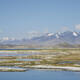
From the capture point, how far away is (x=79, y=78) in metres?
18.9

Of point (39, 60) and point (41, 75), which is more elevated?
point (39, 60)

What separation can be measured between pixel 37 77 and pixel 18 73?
7.43ft

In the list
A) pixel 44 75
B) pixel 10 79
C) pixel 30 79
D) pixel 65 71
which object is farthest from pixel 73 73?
pixel 10 79

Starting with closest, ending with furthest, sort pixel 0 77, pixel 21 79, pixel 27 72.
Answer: pixel 21 79 < pixel 0 77 < pixel 27 72

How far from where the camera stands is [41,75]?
2000cm

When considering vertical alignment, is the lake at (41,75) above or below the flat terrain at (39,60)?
below

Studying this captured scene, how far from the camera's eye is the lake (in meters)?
19.0

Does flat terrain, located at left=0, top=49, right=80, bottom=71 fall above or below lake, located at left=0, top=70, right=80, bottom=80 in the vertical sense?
above

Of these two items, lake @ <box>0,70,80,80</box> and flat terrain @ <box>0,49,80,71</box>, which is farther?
flat terrain @ <box>0,49,80,71</box>

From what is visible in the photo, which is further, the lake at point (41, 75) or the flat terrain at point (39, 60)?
the flat terrain at point (39, 60)

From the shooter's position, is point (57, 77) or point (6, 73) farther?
point (6, 73)

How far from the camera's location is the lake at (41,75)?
19.0 metres

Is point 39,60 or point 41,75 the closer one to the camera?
point 41,75

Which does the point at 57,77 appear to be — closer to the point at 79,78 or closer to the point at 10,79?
the point at 79,78
